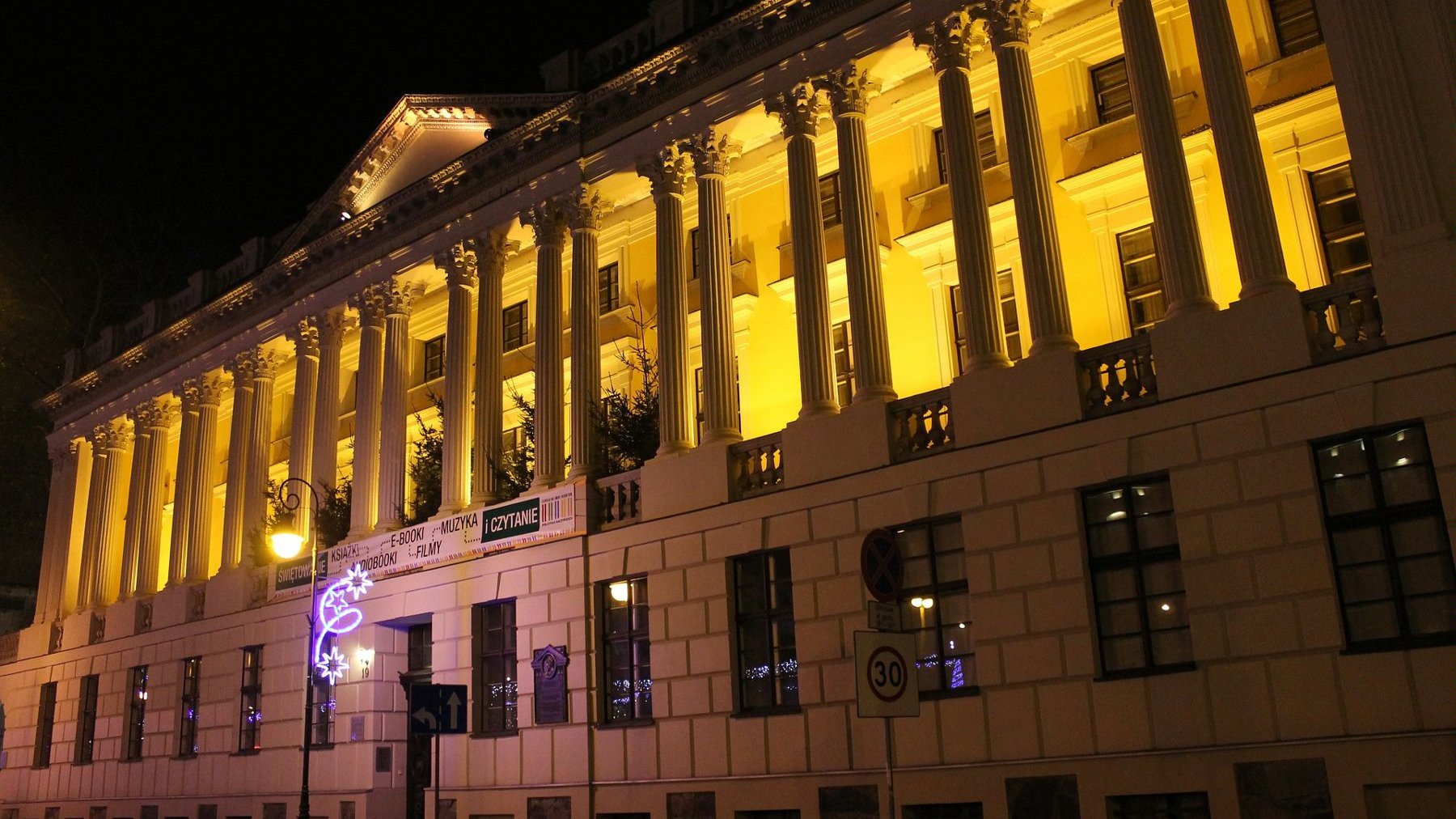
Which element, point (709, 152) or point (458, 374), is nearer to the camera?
point (709, 152)

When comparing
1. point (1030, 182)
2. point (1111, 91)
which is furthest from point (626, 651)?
point (1111, 91)

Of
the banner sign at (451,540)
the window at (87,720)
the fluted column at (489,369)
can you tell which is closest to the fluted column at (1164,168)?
the banner sign at (451,540)

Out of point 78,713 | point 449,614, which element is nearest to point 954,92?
point 449,614

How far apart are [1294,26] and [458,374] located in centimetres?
1718

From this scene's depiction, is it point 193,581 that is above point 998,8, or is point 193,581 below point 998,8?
below

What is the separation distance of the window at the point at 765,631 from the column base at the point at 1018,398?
12.4 ft

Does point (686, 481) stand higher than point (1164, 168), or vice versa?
point (1164, 168)

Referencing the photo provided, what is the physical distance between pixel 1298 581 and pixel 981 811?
203 inches

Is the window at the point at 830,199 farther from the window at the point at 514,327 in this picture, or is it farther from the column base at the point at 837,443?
the window at the point at 514,327

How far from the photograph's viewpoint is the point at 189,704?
3131 centimetres

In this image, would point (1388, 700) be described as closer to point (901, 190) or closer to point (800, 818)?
point (800, 818)

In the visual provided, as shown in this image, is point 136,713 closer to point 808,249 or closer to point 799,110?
point 808,249

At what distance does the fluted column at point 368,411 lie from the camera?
27.7 meters

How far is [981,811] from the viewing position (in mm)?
16250
